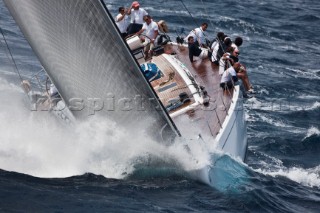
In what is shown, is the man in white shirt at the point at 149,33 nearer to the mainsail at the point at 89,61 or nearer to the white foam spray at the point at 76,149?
the white foam spray at the point at 76,149

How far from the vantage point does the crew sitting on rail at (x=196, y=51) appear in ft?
59.5

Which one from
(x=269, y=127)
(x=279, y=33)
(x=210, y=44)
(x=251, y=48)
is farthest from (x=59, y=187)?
(x=279, y=33)

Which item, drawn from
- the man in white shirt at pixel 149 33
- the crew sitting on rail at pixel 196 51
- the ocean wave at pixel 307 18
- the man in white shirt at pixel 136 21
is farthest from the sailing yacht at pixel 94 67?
the ocean wave at pixel 307 18

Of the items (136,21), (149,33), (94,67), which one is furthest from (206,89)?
(94,67)

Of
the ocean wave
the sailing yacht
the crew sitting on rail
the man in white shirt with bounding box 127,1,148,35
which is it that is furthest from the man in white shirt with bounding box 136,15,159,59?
the ocean wave

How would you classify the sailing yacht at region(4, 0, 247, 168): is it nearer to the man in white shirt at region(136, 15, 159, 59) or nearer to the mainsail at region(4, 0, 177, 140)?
the mainsail at region(4, 0, 177, 140)

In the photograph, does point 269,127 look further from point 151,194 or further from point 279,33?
point 279,33

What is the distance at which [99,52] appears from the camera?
12.3m

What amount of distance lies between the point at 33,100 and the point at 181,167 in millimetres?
4417

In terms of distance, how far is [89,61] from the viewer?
12.5 meters

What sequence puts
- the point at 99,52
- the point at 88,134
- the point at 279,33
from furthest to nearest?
the point at 279,33
the point at 88,134
the point at 99,52

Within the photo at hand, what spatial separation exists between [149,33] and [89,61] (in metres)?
6.37

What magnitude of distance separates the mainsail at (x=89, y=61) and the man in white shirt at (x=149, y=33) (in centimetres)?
538

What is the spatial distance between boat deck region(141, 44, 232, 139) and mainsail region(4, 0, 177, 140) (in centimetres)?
173
